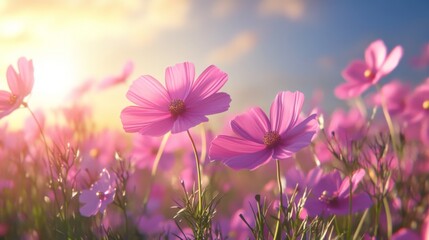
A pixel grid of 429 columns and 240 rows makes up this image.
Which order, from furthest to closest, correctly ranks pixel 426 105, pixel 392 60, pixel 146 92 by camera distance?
1. pixel 426 105
2. pixel 392 60
3. pixel 146 92

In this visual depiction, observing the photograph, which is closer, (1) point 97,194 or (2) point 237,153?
(2) point 237,153

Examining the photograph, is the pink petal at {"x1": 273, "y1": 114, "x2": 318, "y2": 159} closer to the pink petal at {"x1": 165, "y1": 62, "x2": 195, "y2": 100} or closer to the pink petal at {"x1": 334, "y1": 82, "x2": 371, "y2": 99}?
the pink petal at {"x1": 165, "y1": 62, "x2": 195, "y2": 100}

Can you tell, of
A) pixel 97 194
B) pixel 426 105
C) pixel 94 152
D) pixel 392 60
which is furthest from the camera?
pixel 94 152

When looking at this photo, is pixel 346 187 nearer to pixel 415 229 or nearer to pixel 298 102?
pixel 298 102

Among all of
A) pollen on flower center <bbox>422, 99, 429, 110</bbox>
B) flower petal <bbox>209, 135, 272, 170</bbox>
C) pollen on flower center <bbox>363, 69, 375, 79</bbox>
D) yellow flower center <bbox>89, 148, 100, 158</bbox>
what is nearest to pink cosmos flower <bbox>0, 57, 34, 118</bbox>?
flower petal <bbox>209, 135, 272, 170</bbox>

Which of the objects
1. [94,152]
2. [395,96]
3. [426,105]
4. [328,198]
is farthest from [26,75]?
[395,96]

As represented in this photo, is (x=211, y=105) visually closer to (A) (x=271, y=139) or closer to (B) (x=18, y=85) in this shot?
(A) (x=271, y=139)

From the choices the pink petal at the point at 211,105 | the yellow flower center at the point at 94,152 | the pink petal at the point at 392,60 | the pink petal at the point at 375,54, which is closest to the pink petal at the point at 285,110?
the pink petal at the point at 211,105
